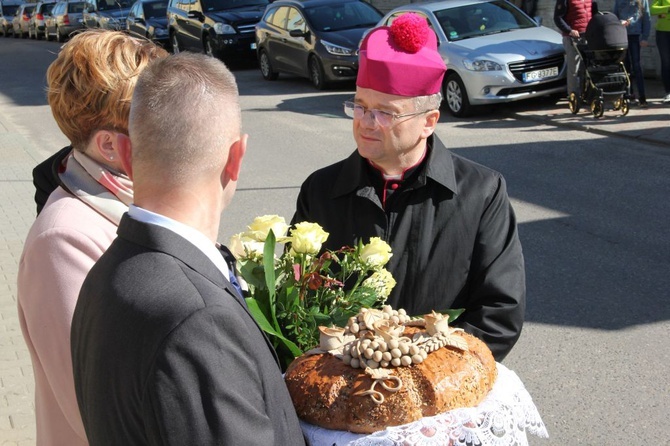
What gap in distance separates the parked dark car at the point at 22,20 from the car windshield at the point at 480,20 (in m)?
35.9

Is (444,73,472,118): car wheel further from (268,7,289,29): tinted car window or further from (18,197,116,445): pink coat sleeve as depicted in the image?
(18,197,116,445): pink coat sleeve

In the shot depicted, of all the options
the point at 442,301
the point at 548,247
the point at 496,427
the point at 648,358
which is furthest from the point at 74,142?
the point at 548,247

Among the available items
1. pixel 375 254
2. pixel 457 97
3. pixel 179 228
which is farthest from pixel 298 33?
pixel 179 228

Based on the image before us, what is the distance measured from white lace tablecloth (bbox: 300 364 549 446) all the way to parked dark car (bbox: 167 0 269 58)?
2024cm

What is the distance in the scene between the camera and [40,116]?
57.7ft

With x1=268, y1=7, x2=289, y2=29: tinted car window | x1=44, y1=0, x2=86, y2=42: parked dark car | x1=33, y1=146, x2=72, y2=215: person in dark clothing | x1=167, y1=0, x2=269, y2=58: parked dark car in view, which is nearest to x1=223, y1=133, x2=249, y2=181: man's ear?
x1=33, y1=146, x2=72, y2=215: person in dark clothing

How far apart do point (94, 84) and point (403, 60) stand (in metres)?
0.95

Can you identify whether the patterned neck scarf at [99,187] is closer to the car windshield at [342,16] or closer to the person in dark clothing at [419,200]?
the person in dark clothing at [419,200]

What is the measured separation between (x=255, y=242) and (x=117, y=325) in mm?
894

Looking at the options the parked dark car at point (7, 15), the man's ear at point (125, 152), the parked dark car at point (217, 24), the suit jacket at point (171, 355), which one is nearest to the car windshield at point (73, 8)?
the parked dark car at point (7, 15)

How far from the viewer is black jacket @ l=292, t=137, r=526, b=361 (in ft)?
9.44

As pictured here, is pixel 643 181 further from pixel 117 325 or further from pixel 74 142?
pixel 117 325

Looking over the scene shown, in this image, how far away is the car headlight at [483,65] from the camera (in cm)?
1391

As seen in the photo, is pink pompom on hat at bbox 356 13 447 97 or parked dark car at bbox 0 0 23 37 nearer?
pink pompom on hat at bbox 356 13 447 97
